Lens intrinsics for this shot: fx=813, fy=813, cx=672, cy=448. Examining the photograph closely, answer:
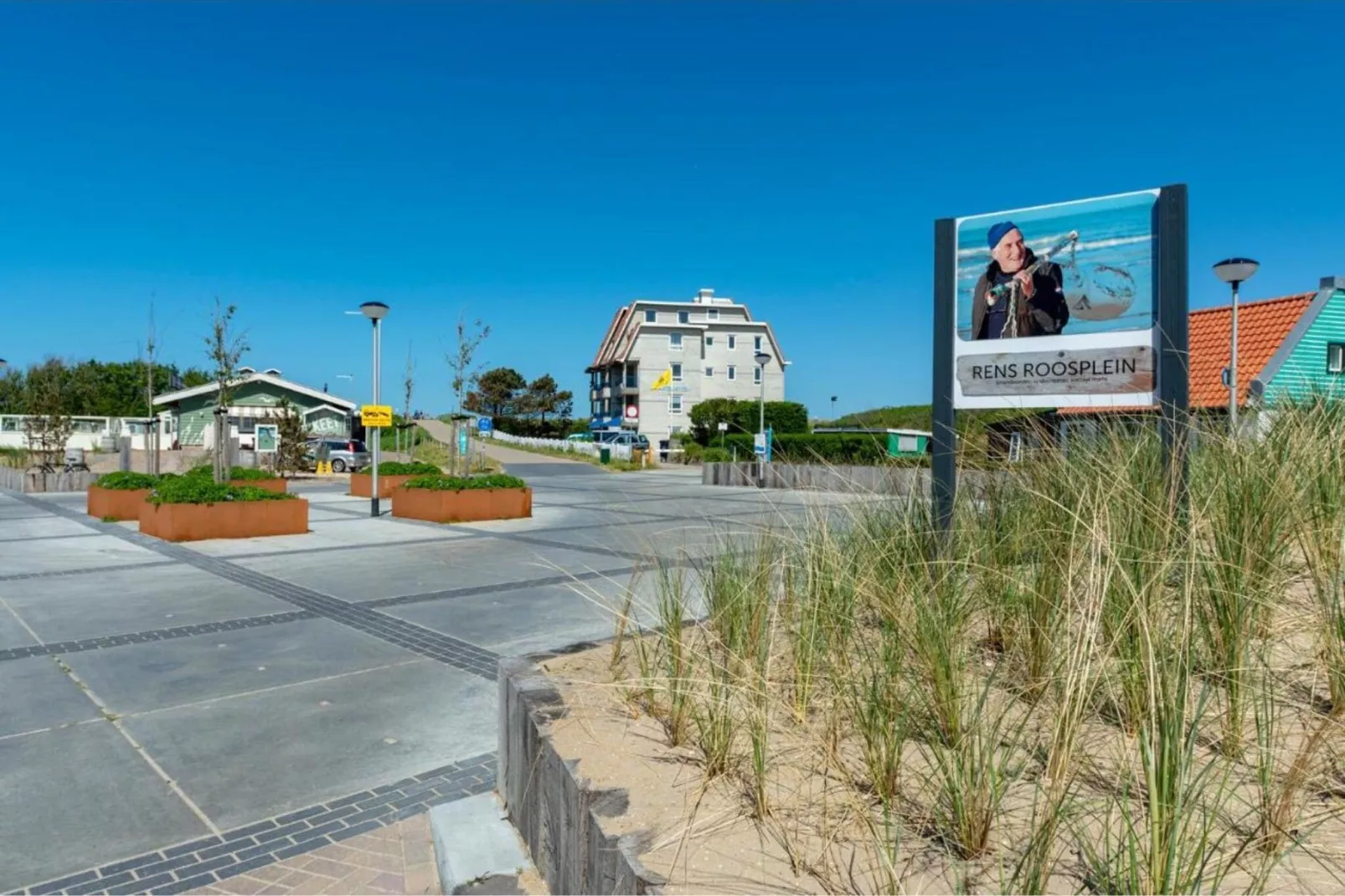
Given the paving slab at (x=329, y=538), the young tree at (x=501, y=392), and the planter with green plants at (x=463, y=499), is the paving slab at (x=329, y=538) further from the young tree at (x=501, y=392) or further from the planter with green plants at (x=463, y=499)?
the young tree at (x=501, y=392)

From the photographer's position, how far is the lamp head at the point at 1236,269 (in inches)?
531

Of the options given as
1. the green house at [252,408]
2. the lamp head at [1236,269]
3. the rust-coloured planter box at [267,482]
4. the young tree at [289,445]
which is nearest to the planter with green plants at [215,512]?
the rust-coloured planter box at [267,482]

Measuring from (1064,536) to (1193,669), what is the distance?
1027mm

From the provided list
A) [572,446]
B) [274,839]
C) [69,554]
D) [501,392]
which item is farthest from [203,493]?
[501,392]

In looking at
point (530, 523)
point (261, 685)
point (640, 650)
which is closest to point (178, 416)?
point (530, 523)

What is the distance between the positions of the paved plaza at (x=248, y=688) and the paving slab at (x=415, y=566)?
52mm

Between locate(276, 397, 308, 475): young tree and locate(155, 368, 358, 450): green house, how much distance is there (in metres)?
11.4

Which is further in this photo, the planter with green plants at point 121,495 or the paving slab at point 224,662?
the planter with green plants at point 121,495

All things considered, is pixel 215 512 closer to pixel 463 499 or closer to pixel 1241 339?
pixel 463 499

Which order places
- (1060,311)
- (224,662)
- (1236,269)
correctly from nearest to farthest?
(1060,311)
(224,662)
(1236,269)

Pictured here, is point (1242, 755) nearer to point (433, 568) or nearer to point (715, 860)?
point (715, 860)

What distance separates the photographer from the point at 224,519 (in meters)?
12.2

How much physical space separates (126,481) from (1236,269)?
19.8 m

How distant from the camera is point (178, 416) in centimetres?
4444
